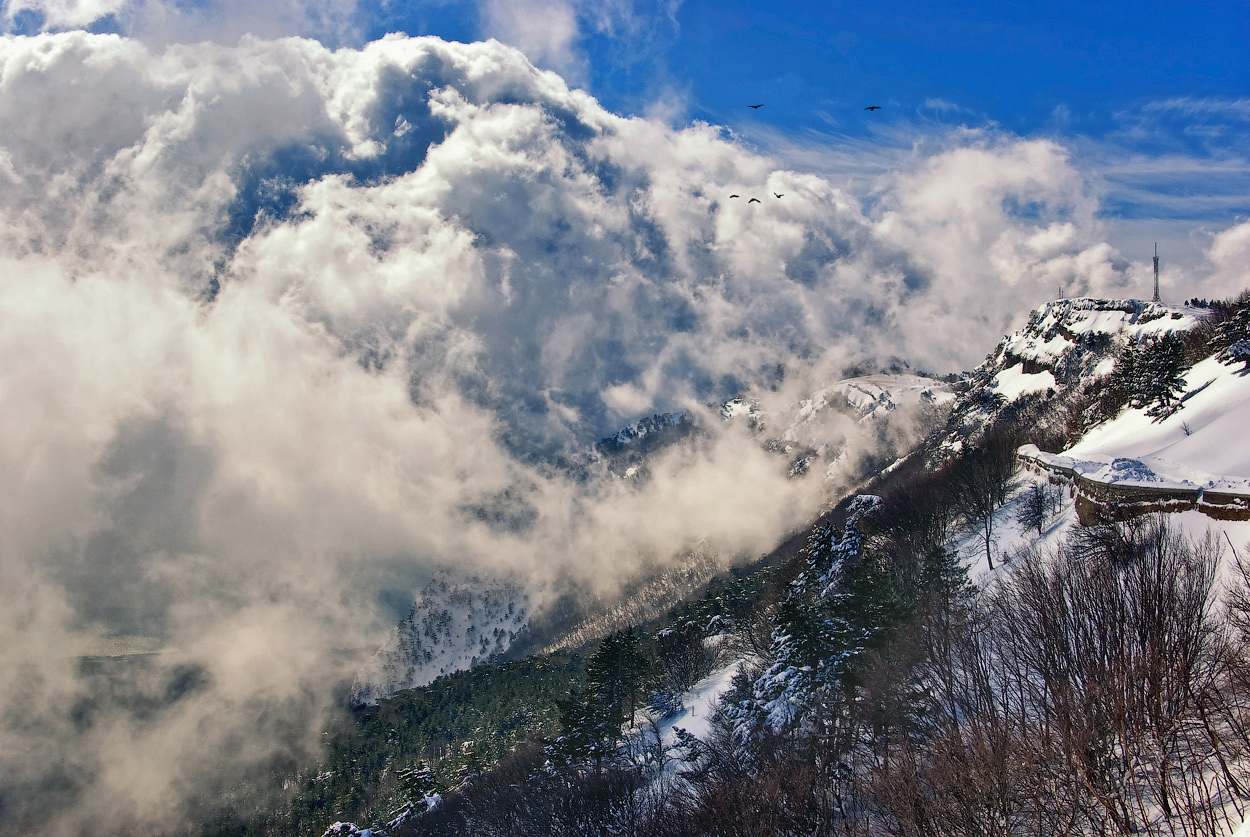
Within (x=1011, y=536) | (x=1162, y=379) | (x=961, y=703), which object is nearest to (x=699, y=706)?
(x=1011, y=536)

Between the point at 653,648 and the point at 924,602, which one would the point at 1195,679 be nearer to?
the point at 924,602

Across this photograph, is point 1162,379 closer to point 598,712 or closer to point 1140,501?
point 1140,501

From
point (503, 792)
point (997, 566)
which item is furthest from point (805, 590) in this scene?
point (503, 792)

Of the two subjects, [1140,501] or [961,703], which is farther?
[1140,501]

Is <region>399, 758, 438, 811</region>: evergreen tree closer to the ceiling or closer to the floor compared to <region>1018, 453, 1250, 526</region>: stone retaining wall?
closer to the floor

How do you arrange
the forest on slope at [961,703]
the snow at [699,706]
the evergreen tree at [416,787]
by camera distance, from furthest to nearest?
the evergreen tree at [416,787], the snow at [699,706], the forest on slope at [961,703]

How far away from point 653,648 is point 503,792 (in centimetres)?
5725

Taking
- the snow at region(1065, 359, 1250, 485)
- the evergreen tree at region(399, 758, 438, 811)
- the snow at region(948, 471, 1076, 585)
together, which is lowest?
the evergreen tree at region(399, 758, 438, 811)

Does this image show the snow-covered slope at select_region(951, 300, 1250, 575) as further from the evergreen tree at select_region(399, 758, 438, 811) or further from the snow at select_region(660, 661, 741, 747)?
the evergreen tree at select_region(399, 758, 438, 811)

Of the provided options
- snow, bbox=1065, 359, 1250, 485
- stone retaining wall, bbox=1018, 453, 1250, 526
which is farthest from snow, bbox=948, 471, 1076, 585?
snow, bbox=1065, 359, 1250, 485

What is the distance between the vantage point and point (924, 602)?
155 feet

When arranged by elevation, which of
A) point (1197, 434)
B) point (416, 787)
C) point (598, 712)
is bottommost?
point (416, 787)

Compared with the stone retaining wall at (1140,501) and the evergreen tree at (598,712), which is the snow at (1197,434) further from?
the evergreen tree at (598,712)

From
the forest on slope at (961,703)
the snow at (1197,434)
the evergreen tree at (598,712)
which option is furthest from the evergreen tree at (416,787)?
the snow at (1197,434)
